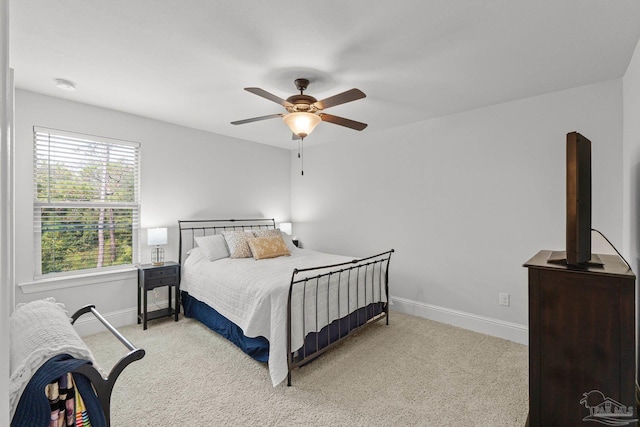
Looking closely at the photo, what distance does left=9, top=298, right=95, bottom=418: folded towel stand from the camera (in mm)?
981

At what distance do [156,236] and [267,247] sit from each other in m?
1.33

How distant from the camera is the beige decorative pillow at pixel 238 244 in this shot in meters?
3.82

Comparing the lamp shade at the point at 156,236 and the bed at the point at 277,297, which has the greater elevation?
the lamp shade at the point at 156,236

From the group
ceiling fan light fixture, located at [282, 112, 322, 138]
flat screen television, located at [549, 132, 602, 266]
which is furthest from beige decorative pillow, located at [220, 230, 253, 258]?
flat screen television, located at [549, 132, 602, 266]

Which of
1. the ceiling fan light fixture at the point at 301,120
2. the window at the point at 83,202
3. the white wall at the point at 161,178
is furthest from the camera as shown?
the window at the point at 83,202

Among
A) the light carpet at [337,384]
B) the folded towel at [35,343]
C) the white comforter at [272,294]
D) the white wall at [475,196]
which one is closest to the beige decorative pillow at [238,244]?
the white comforter at [272,294]

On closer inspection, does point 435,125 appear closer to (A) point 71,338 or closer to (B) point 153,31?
(B) point 153,31

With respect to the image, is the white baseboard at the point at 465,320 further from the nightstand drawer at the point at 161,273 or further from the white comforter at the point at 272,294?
the nightstand drawer at the point at 161,273

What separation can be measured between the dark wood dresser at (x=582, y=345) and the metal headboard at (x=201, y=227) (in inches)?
153

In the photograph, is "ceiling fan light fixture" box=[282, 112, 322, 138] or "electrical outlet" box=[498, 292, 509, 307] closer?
"ceiling fan light fixture" box=[282, 112, 322, 138]

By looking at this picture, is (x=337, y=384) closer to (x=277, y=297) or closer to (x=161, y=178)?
(x=277, y=297)

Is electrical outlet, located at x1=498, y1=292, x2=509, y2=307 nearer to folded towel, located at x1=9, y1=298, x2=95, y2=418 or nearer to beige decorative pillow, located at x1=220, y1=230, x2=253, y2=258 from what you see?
beige decorative pillow, located at x1=220, y1=230, x2=253, y2=258

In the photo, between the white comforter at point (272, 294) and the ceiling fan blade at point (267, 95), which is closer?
the ceiling fan blade at point (267, 95)

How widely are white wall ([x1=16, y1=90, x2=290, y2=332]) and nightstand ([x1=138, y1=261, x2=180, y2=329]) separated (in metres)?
0.18
